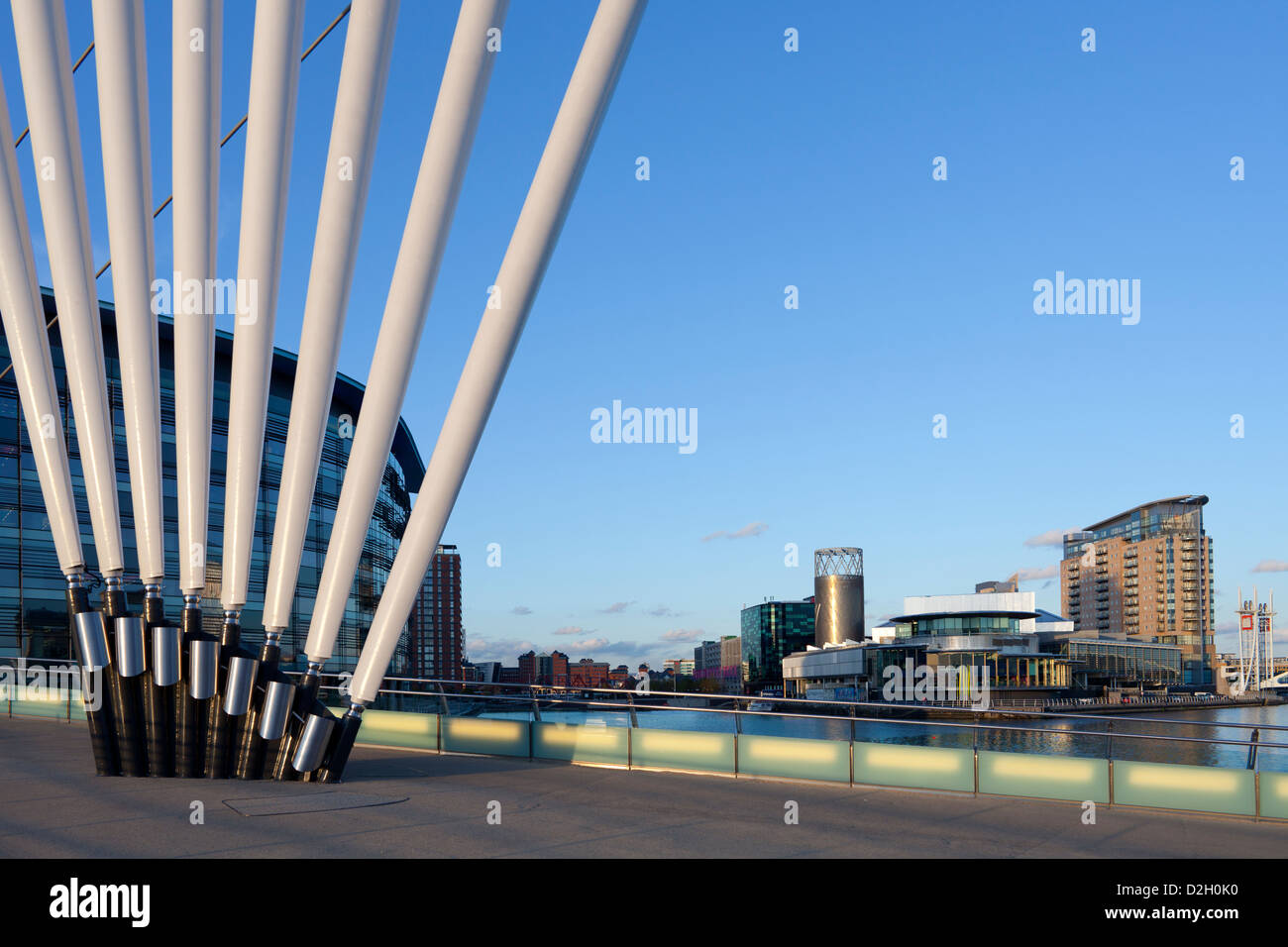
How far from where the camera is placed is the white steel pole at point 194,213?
42.8ft

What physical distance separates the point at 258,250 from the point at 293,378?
44158mm

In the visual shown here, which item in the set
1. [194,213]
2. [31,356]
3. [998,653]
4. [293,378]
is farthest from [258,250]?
[998,653]

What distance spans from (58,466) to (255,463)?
3.35 m

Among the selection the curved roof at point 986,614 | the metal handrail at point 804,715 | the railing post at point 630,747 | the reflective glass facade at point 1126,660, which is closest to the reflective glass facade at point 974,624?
the curved roof at point 986,614

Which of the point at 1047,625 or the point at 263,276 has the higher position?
the point at 263,276

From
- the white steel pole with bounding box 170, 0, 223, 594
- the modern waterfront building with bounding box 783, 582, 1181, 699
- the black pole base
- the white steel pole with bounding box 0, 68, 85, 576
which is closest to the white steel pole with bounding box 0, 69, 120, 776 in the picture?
the white steel pole with bounding box 0, 68, 85, 576

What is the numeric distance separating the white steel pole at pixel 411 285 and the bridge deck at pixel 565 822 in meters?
2.89

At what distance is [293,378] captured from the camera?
181ft

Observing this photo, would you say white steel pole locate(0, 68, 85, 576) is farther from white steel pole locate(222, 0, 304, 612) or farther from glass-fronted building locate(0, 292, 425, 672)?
glass-fronted building locate(0, 292, 425, 672)

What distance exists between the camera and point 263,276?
43.6 feet

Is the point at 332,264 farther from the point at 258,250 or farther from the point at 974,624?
the point at 974,624

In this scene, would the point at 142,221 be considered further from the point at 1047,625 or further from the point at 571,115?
the point at 1047,625

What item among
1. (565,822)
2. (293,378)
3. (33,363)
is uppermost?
(293,378)
